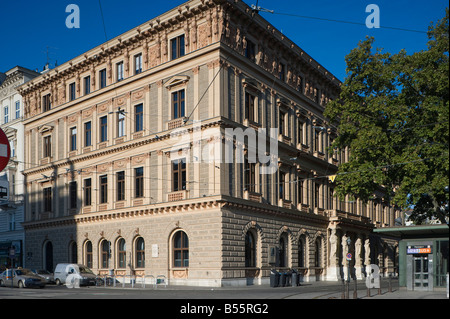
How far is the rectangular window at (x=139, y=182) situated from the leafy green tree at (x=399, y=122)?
1483 cm

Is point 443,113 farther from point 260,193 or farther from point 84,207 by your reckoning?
point 84,207

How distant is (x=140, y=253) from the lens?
4009cm

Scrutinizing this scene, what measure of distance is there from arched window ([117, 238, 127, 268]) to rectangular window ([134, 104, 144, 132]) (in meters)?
9.01

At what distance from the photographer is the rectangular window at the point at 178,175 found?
37312 mm

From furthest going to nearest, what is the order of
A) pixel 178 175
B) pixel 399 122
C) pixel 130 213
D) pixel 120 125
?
pixel 120 125, pixel 130 213, pixel 178 175, pixel 399 122

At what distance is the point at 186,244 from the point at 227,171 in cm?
595

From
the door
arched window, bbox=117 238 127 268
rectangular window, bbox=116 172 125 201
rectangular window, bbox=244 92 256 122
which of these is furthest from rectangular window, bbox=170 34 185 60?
the door

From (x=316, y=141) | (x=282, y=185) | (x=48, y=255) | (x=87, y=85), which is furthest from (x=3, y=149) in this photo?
(x=48, y=255)

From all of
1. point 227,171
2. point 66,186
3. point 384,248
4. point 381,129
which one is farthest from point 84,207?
point 384,248

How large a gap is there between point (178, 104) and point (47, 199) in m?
19.6

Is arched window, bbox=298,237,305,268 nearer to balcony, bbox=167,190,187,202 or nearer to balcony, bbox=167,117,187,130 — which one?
balcony, bbox=167,190,187,202

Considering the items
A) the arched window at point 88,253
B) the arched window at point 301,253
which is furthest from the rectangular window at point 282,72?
the arched window at point 88,253

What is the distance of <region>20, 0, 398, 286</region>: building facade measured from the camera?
117 feet

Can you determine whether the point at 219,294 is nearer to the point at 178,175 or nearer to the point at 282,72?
the point at 178,175
